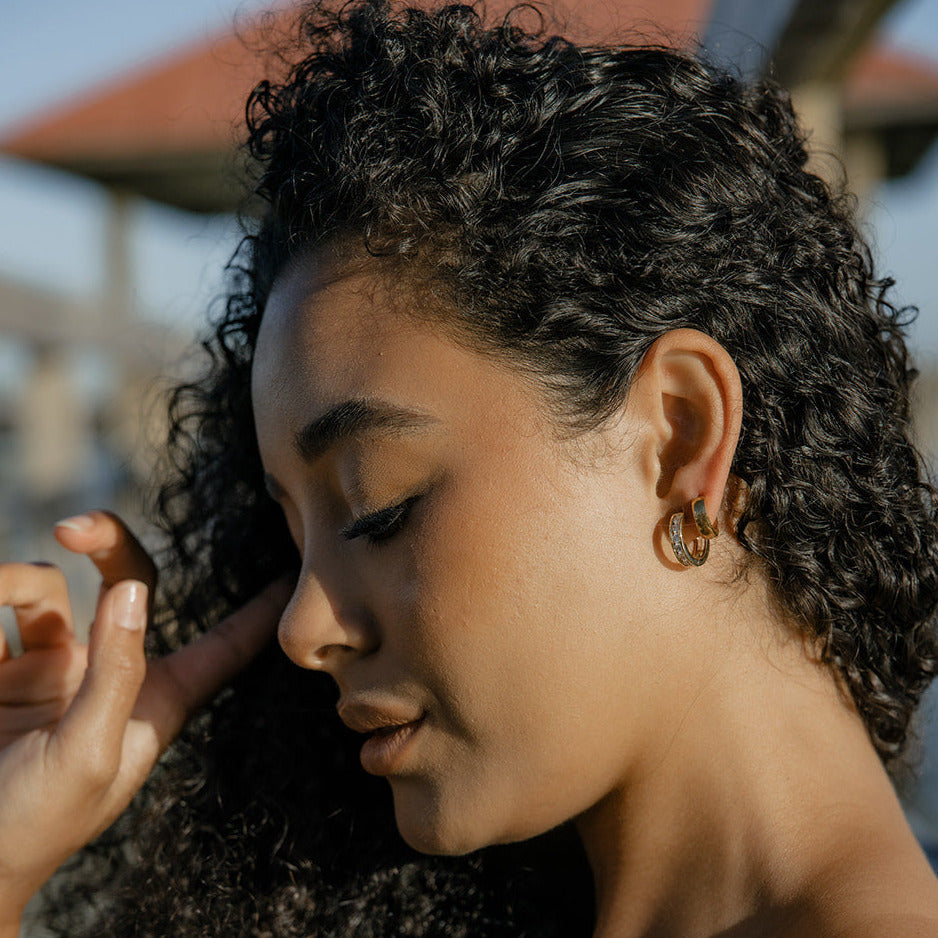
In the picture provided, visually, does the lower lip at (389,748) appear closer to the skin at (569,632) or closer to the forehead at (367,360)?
the skin at (569,632)

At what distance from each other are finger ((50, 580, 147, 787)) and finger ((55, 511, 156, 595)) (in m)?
0.15

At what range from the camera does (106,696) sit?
168 centimetres

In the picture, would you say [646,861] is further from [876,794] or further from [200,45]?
[200,45]

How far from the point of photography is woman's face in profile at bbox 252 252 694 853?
51.5 inches

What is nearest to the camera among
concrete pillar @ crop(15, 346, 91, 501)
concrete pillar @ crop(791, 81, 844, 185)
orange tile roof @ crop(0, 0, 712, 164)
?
concrete pillar @ crop(791, 81, 844, 185)

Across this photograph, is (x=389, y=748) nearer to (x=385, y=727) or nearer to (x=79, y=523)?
(x=385, y=727)

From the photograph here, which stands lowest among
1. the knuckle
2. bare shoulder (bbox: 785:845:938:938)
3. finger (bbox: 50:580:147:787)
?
the knuckle

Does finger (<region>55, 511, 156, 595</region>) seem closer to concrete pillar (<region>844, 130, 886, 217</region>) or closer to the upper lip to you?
the upper lip

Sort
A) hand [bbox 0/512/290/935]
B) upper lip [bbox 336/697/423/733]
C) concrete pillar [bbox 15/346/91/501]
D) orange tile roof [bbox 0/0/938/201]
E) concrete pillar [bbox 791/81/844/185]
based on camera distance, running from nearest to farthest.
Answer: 1. upper lip [bbox 336/697/423/733]
2. hand [bbox 0/512/290/935]
3. concrete pillar [bbox 791/81/844/185]
4. orange tile roof [bbox 0/0/938/201]
5. concrete pillar [bbox 15/346/91/501]

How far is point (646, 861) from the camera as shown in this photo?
150 centimetres

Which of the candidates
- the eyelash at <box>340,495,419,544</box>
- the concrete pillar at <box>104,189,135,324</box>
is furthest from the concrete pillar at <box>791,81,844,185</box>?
the concrete pillar at <box>104,189,135,324</box>

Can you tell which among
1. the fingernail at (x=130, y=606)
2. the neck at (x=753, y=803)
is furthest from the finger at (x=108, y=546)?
the neck at (x=753, y=803)

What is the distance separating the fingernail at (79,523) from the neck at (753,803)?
3.25ft

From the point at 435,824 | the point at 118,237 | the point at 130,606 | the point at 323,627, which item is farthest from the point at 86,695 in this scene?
the point at 118,237
